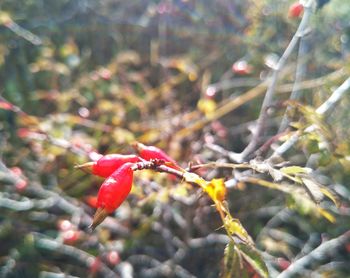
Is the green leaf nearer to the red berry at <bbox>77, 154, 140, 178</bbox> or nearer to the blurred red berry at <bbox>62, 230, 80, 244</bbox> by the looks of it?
the red berry at <bbox>77, 154, 140, 178</bbox>

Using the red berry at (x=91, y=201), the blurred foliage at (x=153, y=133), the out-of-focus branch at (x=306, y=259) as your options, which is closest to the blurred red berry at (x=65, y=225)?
the blurred foliage at (x=153, y=133)

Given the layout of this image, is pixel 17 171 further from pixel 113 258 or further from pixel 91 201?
pixel 113 258

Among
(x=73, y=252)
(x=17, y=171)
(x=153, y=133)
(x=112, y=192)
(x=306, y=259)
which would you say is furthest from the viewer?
(x=153, y=133)

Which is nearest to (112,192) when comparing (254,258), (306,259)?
(254,258)

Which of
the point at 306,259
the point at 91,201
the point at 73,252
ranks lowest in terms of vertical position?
the point at 306,259

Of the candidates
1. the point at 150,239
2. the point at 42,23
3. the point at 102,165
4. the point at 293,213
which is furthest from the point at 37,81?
the point at 102,165

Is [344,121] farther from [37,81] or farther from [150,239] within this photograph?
[37,81]

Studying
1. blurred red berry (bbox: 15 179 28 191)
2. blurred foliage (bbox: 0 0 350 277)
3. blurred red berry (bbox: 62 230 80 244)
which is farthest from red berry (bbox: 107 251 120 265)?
blurred red berry (bbox: 15 179 28 191)
